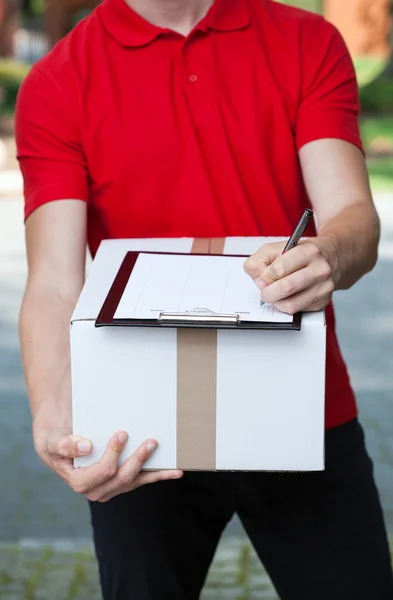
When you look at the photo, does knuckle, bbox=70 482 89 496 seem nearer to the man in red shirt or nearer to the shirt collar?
the man in red shirt

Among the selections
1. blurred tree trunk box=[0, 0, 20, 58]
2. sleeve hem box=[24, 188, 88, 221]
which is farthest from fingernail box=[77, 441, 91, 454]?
blurred tree trunk box=[0, 0, 20, 58]

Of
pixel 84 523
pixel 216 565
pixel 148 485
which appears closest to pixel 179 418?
pixel 148 485

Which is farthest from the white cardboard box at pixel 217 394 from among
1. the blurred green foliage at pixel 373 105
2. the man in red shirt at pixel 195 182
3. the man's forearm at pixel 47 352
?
the blurred green foliage at pixel 373 105

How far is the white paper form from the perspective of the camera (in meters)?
1.65

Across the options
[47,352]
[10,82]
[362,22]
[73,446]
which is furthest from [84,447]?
[362,22]

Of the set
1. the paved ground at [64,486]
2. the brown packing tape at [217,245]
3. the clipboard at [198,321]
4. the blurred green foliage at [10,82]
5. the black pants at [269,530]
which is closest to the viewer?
the clipboard at [198,321]

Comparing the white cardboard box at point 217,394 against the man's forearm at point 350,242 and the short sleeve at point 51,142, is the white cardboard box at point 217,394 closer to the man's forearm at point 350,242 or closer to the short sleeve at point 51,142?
the man's forearm at point 350,242

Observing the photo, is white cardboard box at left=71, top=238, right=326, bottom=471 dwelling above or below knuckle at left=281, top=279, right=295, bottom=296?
below

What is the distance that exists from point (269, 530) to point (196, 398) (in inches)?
22.8

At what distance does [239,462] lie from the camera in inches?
69.3

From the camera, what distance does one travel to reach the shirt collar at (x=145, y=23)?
215 cm

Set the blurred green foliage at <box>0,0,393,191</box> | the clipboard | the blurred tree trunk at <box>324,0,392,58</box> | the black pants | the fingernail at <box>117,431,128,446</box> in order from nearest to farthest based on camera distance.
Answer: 1. the clipboard
2. the fingernail at <box>117,431,128,446</box>
3. the black pants
4. the blurred green foliage at <box>0,0,393,191</box>
5. the blurred tree trunk at <box>324,0,392,58</box>

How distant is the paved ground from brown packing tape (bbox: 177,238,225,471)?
6.92 feet

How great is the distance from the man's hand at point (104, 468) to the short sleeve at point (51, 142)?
501 mm
